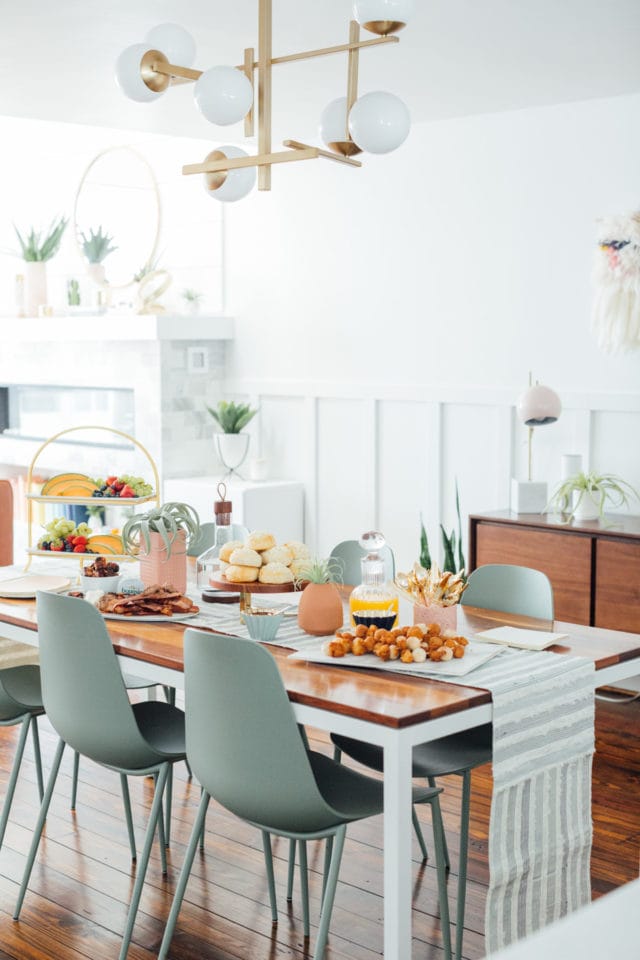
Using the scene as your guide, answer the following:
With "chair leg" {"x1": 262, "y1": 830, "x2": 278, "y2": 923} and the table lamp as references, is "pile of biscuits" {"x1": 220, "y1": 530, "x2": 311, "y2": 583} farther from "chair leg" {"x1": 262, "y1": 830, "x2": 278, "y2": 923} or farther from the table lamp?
the table lamp

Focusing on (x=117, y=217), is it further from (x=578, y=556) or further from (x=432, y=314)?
(x=578, y=556)

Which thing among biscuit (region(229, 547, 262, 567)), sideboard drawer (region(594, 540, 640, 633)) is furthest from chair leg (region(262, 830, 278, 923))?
sideboard drawer (region(594, 540, 640, 633))

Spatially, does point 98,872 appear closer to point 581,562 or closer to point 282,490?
point 581,562

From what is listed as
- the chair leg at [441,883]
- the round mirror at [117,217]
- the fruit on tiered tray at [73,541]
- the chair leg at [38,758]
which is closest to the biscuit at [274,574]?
the chair leg at [441,883]

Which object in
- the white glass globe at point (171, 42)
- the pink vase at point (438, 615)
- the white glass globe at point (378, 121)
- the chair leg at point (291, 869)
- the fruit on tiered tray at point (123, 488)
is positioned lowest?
the chair leg at point (291, 869)

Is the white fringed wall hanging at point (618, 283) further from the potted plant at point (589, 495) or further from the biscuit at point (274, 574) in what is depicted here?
the biscuit at point (274, 574)

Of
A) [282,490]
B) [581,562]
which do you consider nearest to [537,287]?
[581,562]

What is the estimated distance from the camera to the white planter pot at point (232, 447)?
21.4ft

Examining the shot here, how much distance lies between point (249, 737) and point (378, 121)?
1439 mm

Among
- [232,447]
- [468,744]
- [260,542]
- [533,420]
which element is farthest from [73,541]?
[232,447]

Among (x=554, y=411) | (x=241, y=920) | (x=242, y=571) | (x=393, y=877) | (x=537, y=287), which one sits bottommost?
(x=241, y=920)

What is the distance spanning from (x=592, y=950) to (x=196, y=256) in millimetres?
6364

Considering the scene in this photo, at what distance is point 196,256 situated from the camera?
23.0 ft

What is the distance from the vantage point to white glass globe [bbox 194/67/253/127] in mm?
2791
